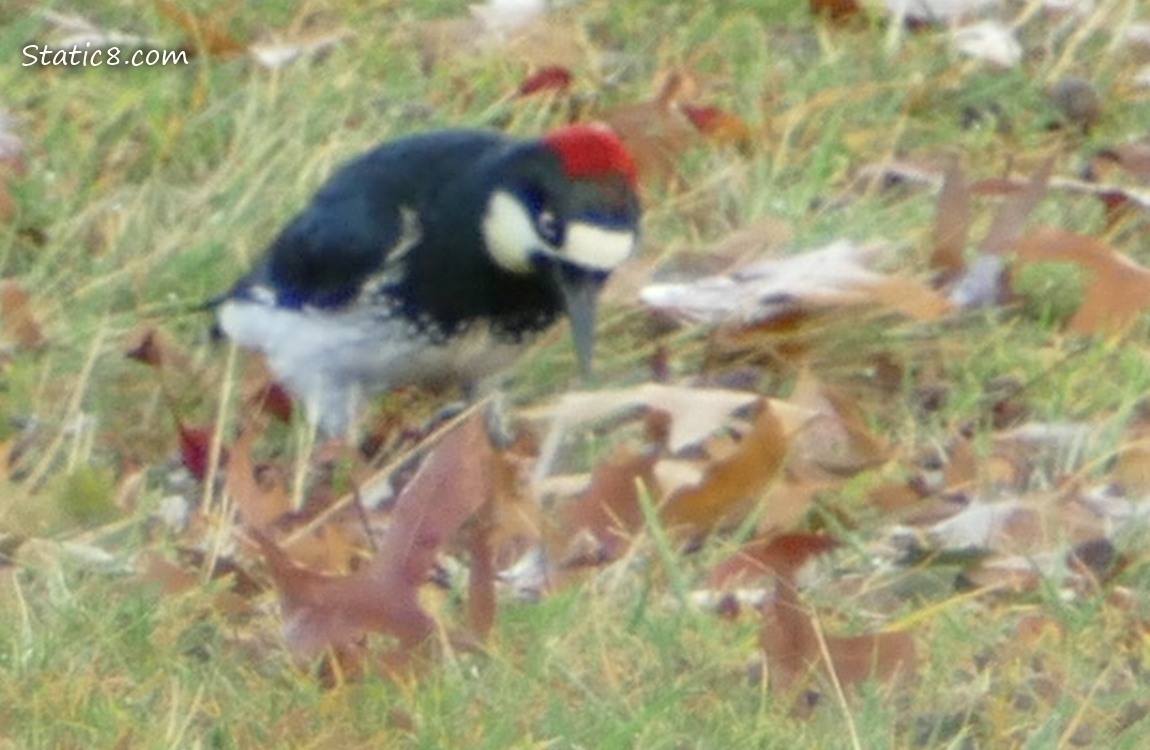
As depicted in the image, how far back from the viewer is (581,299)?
14.5 feet

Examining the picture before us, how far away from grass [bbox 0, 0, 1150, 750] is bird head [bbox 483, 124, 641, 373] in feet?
1.29

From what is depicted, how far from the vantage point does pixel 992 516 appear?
393 centimetres

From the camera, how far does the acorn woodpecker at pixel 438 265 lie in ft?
14.5

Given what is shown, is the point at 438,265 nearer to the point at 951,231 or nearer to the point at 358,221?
the point at 358,221

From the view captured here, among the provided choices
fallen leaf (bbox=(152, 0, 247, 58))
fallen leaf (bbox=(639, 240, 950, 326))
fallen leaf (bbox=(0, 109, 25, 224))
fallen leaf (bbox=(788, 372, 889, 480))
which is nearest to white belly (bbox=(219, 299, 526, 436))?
fallen leaf (bbox=(639, 240, 950, 326))

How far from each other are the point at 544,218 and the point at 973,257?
1005 millimetres

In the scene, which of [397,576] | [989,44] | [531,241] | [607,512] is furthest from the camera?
[989,44]

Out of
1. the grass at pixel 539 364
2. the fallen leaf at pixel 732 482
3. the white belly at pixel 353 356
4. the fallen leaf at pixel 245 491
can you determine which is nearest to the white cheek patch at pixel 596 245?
the white belly at pixel 353 356

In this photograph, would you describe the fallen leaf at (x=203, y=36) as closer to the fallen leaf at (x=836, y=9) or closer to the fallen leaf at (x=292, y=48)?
the fallen leaf at (x=292, y=48)

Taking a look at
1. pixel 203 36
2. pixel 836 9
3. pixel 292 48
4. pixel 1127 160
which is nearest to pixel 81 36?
pixel 203 36

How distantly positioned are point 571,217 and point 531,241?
5.1 inches

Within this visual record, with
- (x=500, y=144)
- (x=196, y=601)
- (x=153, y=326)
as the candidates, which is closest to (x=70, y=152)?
(x=153, y=326)

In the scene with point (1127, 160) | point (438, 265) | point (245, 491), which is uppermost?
point (245, 491)

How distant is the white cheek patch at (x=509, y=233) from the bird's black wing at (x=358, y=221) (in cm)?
15
